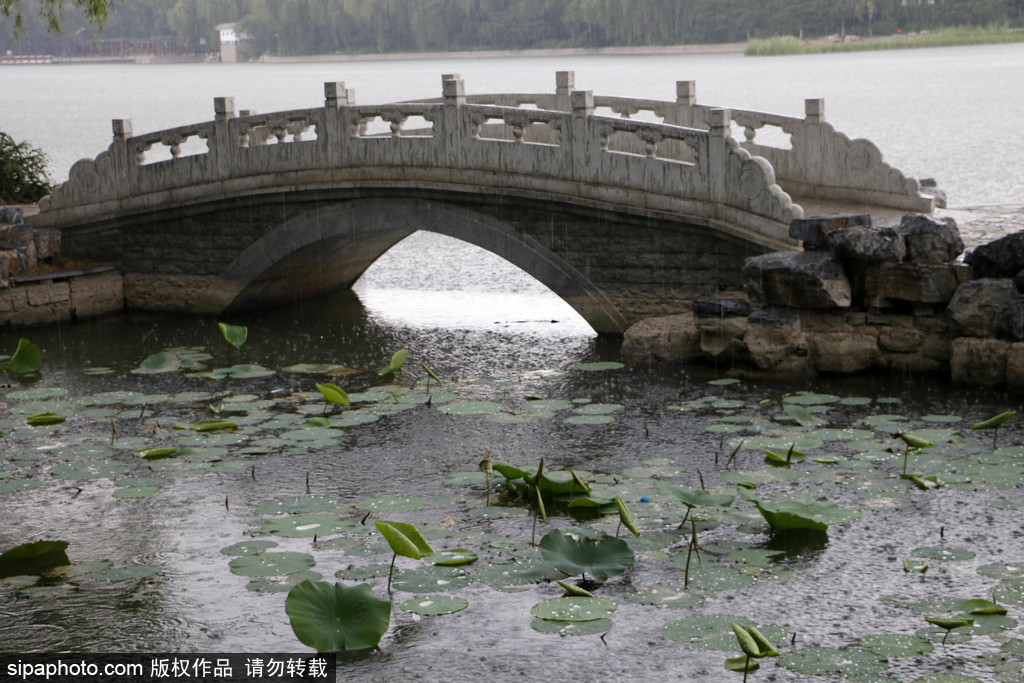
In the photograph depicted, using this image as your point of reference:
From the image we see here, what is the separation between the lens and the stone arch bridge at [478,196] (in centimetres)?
938

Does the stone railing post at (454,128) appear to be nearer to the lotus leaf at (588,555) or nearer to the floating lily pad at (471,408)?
the floating lily pad at (471,408)

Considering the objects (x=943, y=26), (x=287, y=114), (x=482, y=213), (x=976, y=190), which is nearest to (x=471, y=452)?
(x=482, y=213)

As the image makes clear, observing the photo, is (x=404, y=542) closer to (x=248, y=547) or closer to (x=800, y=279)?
(x=248, y=547)

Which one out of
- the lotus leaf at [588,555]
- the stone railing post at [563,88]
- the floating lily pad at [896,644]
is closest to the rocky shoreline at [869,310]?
the stone railing post at [563,88]

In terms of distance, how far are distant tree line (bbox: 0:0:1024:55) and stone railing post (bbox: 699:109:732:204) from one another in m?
21.7

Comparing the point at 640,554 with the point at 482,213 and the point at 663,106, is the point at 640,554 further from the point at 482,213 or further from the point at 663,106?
the point at 663,106

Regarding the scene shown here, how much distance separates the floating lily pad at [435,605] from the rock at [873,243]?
15.4 feet

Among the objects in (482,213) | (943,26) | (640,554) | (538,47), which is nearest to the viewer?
(640,554)

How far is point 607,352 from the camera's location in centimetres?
973

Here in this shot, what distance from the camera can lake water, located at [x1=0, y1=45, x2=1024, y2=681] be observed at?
4.53 metres

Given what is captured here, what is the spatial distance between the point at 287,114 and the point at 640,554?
695cm

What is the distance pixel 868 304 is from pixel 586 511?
11.6 ft

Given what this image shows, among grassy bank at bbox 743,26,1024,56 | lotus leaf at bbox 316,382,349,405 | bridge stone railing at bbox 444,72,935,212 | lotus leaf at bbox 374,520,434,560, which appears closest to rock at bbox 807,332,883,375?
bridge stone railing at bbox 444,72,935,212

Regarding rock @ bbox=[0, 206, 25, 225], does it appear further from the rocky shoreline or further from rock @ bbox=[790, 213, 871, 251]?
rock @ bbox=[790, 213, 871, 251]
